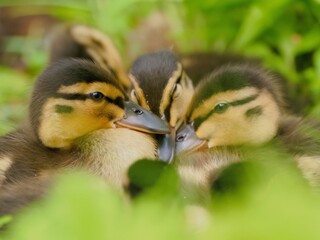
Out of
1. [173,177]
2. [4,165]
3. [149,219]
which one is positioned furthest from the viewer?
[4,165]

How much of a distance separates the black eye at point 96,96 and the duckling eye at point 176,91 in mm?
281

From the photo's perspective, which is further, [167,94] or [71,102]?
[167,94]

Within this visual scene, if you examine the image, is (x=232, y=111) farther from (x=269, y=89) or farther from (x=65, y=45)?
(x=65, y=45)

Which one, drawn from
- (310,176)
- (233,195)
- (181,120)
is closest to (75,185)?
(233,195)

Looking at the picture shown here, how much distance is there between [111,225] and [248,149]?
1102mm

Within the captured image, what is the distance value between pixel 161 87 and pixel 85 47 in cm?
98

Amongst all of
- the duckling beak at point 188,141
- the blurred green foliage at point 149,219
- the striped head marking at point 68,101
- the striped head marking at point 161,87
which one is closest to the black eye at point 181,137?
the duckling beak at point 188,141

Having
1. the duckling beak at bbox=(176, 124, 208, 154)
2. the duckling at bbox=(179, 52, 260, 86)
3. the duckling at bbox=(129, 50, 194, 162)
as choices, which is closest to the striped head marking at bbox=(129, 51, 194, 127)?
the duckling at bbox=(129, 50, 194, 162)

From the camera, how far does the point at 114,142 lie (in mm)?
2205

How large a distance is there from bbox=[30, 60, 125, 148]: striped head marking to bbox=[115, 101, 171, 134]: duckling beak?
0.09 meters

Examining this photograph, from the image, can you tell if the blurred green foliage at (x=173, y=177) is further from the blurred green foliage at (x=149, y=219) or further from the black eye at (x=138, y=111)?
the black eye at (x=138, y=111)

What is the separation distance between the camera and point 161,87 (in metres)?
2.42

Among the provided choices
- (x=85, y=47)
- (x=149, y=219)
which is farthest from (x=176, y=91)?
(x=149, y=219)

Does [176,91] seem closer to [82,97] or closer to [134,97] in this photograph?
[134,97]
